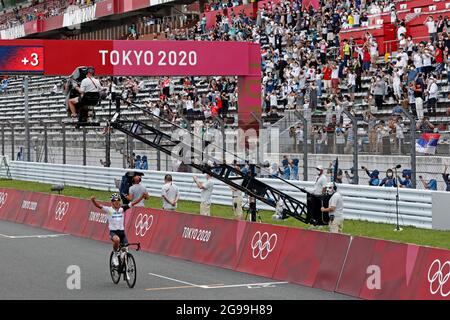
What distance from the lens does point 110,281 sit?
1822 centimetres

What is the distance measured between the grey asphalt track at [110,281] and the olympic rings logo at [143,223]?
73 centimetres

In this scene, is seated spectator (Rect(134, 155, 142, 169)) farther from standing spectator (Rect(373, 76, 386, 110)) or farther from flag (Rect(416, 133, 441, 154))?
flag (Rect(416, 133, 441, 154))

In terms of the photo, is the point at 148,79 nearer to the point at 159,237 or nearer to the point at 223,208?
the point at 223,208

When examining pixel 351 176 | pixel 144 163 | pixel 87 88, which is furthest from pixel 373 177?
pixel 144 163

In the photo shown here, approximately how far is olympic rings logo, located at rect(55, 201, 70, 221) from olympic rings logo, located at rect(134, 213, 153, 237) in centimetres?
468

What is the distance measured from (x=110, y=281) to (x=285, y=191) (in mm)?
10633

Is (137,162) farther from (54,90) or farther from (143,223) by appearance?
(54,90)

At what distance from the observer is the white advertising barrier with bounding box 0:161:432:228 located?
902 inches

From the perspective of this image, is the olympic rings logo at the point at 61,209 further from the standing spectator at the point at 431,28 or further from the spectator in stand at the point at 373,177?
the standing spectator at the point at 431,28

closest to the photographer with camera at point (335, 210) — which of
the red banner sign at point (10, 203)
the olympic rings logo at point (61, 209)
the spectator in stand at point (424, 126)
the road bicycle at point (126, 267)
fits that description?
the spectator in stand at point (424, 126)

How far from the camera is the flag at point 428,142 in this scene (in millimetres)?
22295

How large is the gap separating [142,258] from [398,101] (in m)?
11.6

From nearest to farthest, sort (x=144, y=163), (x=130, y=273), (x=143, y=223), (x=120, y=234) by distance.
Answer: (x=130, y=273), (x=120, y=234), (x=143, y=223), (x=144, y=163)

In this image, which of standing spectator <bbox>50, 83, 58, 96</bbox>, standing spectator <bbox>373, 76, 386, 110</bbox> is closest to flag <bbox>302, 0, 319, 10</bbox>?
standing spectator <bbox>373, 76, 386, 110</bbox>
